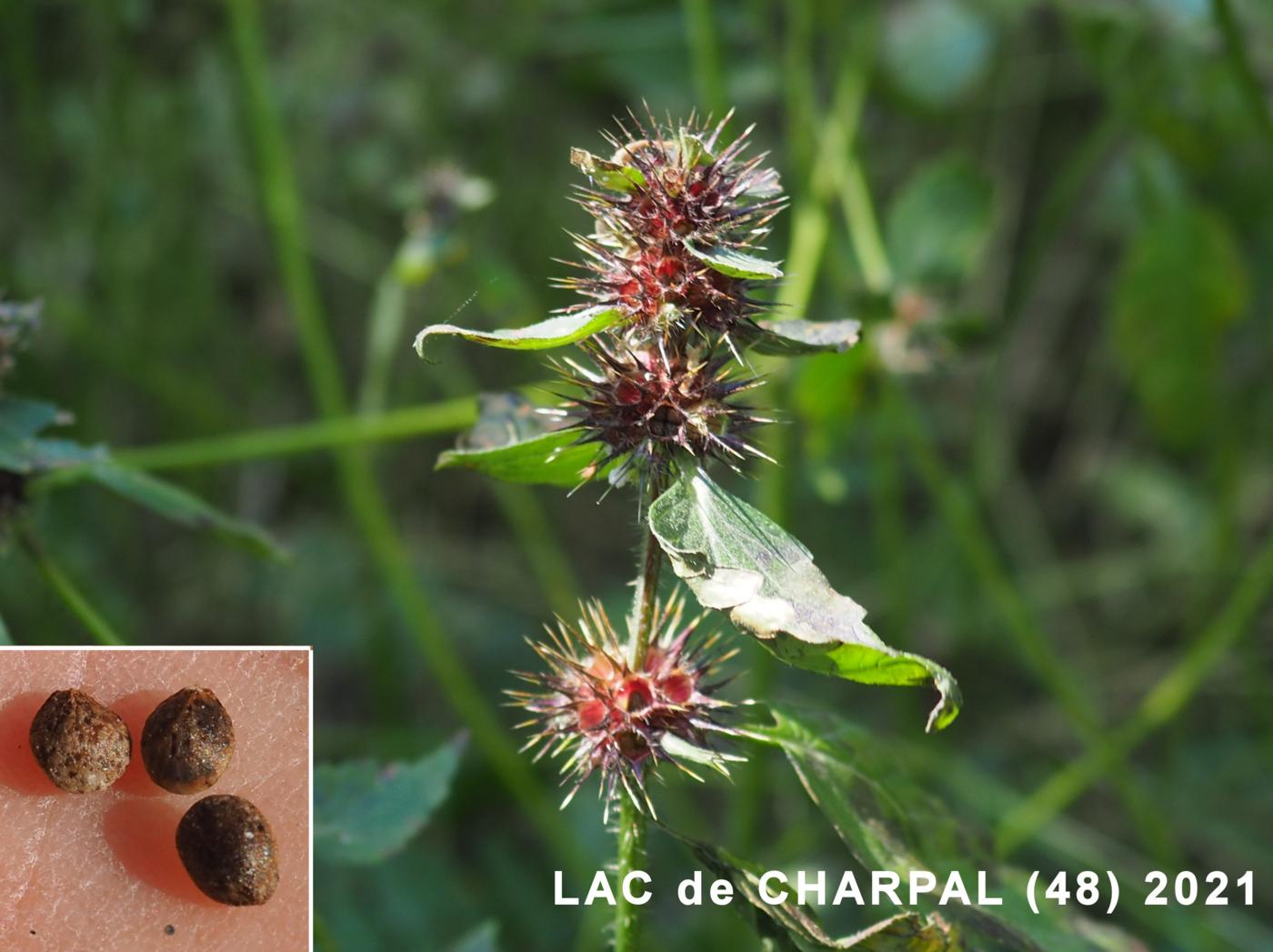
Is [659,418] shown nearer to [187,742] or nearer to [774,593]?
[774,593]

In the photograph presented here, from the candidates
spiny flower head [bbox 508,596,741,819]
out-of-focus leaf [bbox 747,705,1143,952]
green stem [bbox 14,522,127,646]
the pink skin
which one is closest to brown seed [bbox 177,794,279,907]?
the pink skin

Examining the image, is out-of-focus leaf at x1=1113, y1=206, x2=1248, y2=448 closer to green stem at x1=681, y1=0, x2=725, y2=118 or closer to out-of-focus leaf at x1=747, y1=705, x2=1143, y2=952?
green stem at x1=681, y1=0, x2=725, y2=118

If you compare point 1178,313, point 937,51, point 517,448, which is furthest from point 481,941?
point 937,51

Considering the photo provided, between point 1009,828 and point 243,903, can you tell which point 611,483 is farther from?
point 1009,828

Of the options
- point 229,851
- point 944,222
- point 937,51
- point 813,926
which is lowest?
point 813,926

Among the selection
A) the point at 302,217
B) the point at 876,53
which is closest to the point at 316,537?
the point at 302,217

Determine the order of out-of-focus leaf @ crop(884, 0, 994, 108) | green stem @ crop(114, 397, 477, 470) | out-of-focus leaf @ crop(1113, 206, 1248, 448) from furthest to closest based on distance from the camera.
Result: out-of-focus leaf @ crop(884, 0, 994, 108) < out-of-focus leaf @ crop(1113, 206, 1248, 448) < green stem @ crop(114, 397, 477, 470)
